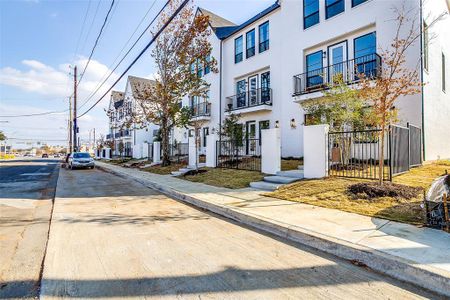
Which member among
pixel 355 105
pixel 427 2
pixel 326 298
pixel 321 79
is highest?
pixel 427 2

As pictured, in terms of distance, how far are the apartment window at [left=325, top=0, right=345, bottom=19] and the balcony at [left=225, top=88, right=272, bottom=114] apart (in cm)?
538

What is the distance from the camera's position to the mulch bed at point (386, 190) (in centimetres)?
641

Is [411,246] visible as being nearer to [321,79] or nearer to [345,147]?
[345,147]

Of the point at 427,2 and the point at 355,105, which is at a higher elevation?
the point at 427,2

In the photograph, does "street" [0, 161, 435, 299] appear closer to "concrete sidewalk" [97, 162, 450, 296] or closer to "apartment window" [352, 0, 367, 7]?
"concrete sidewalk" [97, 162, 450, 296]

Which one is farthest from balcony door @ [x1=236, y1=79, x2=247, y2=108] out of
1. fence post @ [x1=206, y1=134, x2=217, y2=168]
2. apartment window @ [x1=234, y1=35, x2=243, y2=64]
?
fence post @ [x1=206, y1=134, x2=217, y2=168]

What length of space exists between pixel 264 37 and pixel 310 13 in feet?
12.6

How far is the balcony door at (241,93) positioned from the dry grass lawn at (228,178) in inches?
310

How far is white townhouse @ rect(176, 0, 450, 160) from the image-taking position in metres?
12.0

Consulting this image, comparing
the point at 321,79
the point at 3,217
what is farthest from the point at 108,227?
the point at 321,79

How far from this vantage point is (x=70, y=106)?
4006 cm

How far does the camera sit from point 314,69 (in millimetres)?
15008

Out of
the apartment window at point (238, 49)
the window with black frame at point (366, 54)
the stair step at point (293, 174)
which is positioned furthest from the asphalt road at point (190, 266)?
the apartment window at point (238, 49)

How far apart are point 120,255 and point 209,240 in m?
1.45
